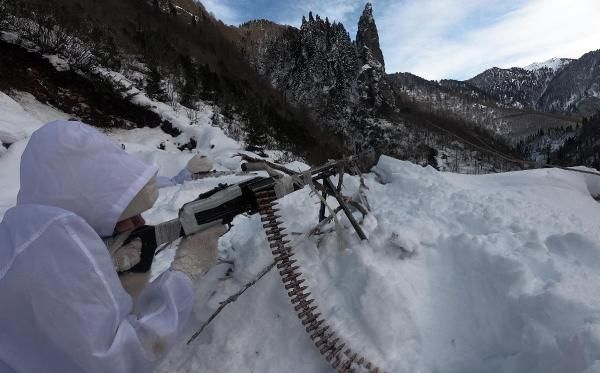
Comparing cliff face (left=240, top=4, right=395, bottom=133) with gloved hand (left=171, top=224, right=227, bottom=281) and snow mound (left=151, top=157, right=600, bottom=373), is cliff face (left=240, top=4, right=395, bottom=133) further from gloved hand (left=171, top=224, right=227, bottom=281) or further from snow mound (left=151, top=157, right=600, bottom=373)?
gloved hand (left=171, top=224, right=227, bottom=281)

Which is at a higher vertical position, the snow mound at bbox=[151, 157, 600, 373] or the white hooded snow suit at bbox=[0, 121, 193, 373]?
the white hooded snow suit at bbox=[0, 121, 193, 373]

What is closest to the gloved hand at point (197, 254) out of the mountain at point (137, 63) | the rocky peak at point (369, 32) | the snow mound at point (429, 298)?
the snow mound at point (429, 298)

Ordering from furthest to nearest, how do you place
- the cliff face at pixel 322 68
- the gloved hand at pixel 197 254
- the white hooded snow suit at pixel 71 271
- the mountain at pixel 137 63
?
the cliff face at pixel 322 68
the mountain at pixel 137 63
the gloved hand at pixel 197 254
the white hooded snow suit at pixel 71 271

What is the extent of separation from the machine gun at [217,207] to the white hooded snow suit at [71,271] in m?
0.27

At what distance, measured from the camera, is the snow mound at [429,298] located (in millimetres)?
1718

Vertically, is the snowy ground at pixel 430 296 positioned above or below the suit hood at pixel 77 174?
below

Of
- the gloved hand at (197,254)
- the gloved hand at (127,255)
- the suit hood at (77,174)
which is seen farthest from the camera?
the gloved hand at (197,254)

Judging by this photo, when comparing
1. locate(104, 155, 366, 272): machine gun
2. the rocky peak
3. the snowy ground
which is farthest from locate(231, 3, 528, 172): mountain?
locate(104, 155, 366, 272): machine gun

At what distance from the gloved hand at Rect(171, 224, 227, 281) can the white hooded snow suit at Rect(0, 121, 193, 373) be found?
212mm

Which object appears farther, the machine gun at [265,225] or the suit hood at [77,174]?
the machine gun at [265,225]

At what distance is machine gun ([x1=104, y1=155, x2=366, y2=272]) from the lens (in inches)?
65.7

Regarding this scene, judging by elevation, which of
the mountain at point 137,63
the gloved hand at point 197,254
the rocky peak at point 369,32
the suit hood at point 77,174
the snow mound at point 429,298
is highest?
the rocky peak at point 369,32

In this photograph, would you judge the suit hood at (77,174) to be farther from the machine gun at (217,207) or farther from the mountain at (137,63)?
the mountain at (137,63)

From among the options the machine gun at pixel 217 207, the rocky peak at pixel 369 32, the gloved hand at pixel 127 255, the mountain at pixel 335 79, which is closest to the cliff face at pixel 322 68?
the mountain at pixel 335 79
